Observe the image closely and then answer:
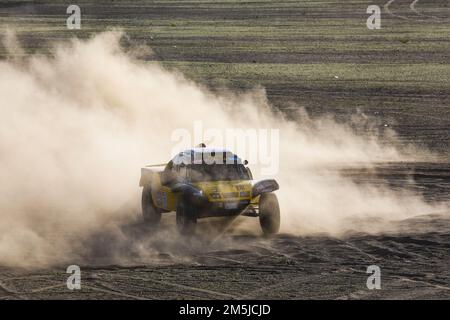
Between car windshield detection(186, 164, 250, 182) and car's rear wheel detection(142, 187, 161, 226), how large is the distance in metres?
1.18

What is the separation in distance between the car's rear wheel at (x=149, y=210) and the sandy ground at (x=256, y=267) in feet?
1.04

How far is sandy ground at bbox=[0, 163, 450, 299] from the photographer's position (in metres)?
15.3

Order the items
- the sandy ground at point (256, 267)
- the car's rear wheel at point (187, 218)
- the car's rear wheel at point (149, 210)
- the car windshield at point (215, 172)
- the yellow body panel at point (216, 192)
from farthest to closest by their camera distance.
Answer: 1. the car's rear wheel at point (149, 210)
2. the car windshield at point (215, 172)
3. the yellow body panel at point (216, 192)
4. the car's rear wheel at point (187, 218)
5. the sandy ground at point (256, 267)

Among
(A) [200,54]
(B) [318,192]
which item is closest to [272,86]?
(A) [200,54]

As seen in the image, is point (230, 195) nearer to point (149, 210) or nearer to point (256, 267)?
point (149, 210)

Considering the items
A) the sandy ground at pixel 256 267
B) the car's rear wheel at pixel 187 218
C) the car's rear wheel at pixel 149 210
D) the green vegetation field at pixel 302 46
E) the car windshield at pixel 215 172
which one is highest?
the green vegetation field at pixel 302 46

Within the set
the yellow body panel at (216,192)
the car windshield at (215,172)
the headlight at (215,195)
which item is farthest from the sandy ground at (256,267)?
the car windshield at (215,172)

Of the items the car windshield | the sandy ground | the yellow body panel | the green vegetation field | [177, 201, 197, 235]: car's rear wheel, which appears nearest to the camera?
the sandy ground

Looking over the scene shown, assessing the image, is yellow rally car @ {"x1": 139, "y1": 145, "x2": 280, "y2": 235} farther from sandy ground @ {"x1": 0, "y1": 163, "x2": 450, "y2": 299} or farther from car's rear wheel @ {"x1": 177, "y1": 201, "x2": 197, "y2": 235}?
sandy ground @ {"x1": 0, "y1": 163, "x2": 450, "y2": 299}

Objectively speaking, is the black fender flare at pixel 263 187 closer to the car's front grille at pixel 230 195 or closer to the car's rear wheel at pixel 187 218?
the car's front grille at pixel 230 195

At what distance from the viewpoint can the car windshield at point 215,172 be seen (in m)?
19.6

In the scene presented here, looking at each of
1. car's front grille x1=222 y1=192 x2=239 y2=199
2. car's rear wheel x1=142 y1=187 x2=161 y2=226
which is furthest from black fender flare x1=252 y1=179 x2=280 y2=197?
car's rear wheel x1=142 y1=187 x2=161 y2=226

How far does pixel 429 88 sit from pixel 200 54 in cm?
1362
